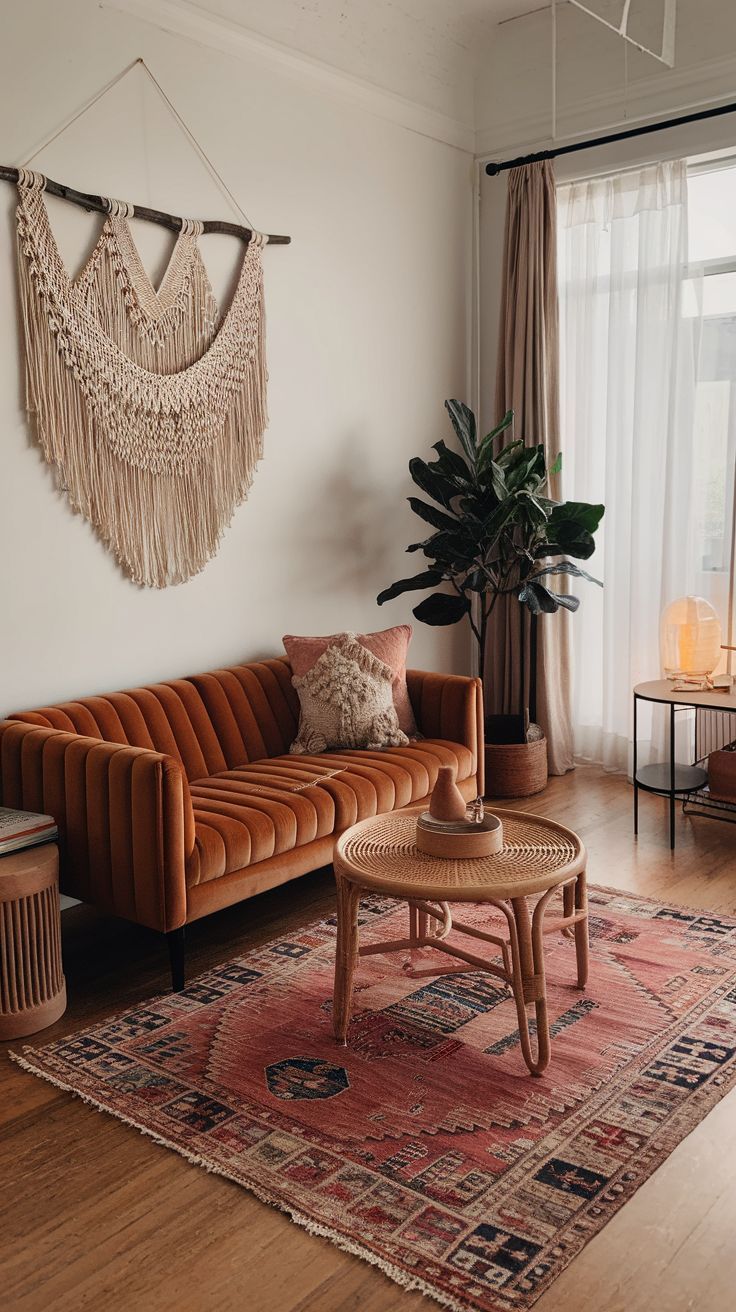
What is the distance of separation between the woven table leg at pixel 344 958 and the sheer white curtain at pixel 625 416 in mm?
2667

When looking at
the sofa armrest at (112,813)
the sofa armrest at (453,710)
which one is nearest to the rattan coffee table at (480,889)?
the sofa armrest at (112,813)

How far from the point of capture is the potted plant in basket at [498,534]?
185 inches

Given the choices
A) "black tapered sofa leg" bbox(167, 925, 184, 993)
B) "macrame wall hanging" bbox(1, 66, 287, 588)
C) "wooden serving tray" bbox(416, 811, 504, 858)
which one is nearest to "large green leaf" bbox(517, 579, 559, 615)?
"macrame wall hanging" bbox(1, 66, 287, 588)

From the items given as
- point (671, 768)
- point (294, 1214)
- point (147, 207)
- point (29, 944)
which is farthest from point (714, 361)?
point (294, 1214)

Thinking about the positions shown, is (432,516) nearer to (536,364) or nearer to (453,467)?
(453,467)

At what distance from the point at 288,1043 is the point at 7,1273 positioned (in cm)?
91

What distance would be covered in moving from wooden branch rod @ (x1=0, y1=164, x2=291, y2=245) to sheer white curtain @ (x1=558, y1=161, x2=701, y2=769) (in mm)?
1517

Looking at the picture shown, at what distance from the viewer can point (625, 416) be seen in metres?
5.04

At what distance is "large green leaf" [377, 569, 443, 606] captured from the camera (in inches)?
188

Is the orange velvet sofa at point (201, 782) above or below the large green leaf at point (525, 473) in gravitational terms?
below

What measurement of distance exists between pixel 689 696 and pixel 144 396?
227cm

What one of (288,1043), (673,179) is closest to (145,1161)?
(288,1043)

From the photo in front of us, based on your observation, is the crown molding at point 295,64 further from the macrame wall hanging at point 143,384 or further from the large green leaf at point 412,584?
the large green leaf at point 412,584

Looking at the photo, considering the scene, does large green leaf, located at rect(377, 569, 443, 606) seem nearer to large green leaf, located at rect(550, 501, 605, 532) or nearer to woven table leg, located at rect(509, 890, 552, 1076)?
large green leaf, located at rect(550, 501, 605, 532)
